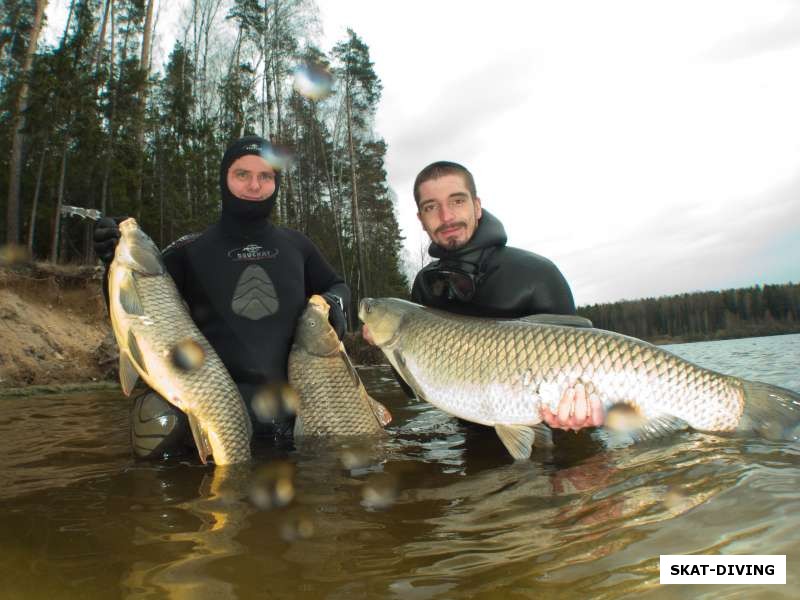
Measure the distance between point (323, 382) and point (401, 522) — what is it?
7.05 ft

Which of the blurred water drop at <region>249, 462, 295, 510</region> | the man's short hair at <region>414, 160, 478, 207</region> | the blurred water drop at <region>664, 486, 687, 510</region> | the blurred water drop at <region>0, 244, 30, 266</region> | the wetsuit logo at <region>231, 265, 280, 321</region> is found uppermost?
the blurred water drop at <region>0, 244, 30, 266</region>

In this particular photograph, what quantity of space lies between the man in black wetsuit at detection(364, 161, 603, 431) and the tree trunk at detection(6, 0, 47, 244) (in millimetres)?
18272

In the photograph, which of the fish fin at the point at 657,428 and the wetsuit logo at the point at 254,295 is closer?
the fish fin at the point at 657,428

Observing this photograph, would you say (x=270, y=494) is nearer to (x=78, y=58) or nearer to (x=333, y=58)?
(x=78, y=58)

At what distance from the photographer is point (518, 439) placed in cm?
364

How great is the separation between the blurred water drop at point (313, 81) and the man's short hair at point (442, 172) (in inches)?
945

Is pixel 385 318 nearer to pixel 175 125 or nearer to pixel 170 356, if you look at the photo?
pixel 170 356

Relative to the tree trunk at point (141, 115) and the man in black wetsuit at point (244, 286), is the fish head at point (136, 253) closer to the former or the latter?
the man in black wetsuit at point (244, 286)

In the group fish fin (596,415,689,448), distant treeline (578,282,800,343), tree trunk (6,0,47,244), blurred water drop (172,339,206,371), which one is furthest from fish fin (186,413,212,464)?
distant treeline (578,282,800,343)

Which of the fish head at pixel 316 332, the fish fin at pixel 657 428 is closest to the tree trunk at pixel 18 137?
the fish head at pixel 316 332

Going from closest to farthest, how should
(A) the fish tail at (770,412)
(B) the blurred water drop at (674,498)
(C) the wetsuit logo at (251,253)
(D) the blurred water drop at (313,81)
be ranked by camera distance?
(B) the blurred water drop at (674,498) → (A) the fish tail at (770,412) → (C) the wetsuit logo at (251,253) → (D) the blurred water drop at (313,81)

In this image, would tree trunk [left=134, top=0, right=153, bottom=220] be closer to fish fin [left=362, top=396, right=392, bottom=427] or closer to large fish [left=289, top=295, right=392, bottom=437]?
large fish [left=289, top=295, right=392, bottom=437]

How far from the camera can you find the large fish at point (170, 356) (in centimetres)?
379

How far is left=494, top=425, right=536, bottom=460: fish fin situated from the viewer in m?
3.62
